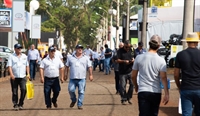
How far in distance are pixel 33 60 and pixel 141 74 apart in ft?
63.9

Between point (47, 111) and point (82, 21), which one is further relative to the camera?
point (82, 21)

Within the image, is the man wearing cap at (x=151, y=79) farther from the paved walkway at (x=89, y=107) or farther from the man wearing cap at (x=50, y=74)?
the man wearing cap at (x=50, y=74)

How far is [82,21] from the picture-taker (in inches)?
3743

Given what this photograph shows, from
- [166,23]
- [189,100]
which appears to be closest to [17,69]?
[189,100]

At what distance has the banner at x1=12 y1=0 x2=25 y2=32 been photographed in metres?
36.6

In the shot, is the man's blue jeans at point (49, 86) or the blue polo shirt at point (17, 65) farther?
the man's blue jeans at point (49, 86)

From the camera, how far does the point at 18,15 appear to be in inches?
1463

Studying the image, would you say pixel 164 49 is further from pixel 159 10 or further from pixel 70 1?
pixel 70 1

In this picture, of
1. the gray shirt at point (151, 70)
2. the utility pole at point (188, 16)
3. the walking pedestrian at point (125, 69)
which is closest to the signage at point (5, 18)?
the walking pedestrian at point (125, 69)

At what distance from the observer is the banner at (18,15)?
36584 millimetres

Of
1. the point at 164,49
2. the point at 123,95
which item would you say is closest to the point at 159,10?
the point at 164,49

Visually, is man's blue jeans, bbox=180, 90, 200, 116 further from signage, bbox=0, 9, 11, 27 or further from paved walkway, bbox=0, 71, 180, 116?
signage, bbox=0, 9, 11, 27

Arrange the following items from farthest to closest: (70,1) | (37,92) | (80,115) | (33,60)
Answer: (70,1) < (33,60) < (37,92) < (80,115)

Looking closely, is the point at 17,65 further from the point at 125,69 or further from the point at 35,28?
the point at 35,28
